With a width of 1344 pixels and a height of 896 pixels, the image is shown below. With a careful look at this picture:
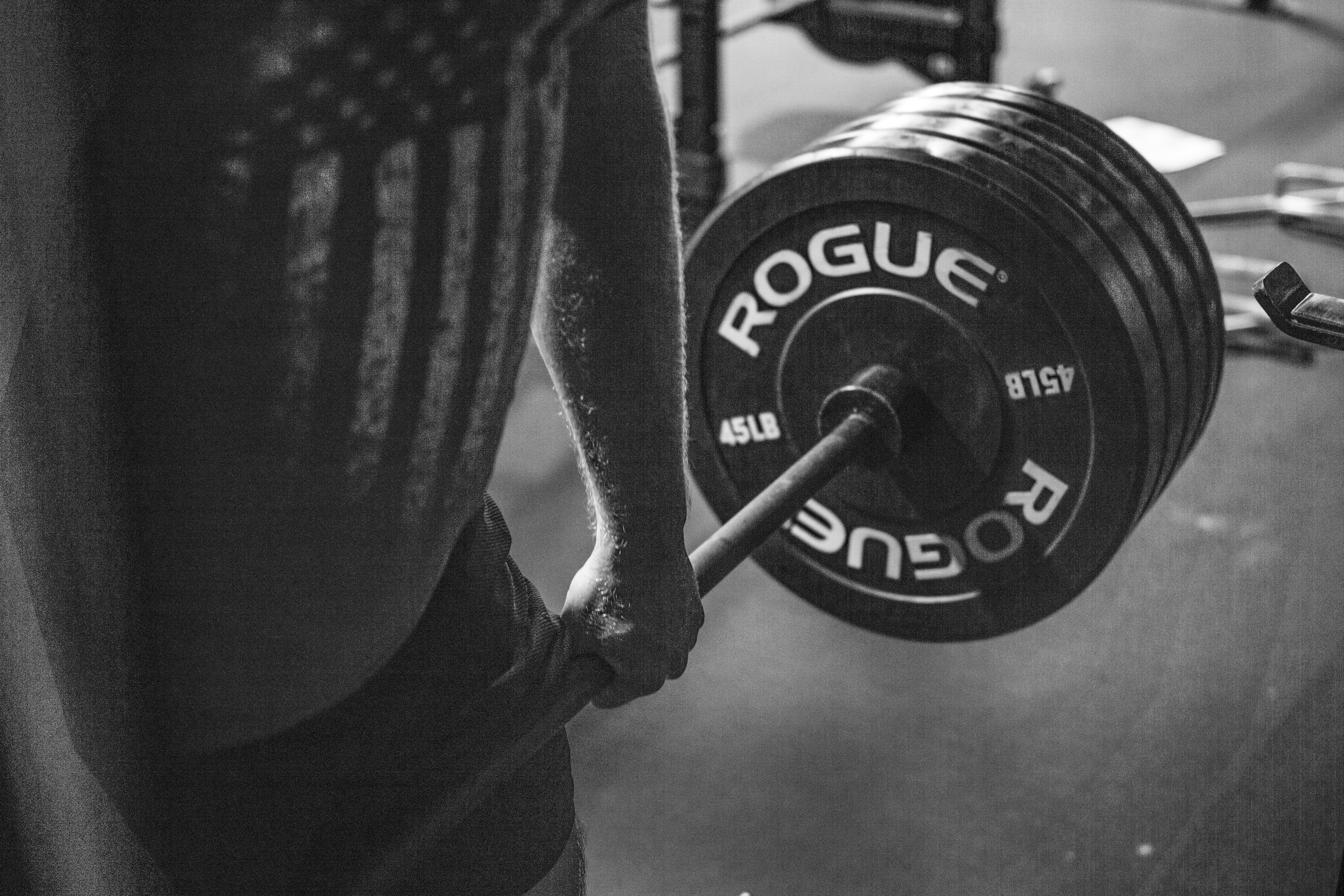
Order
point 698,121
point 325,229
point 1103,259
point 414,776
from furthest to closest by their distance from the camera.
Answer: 1. point 698,121
2. point 1103,259
3. point 414,776
4. point 325,229

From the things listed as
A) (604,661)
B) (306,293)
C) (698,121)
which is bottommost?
(698,121)

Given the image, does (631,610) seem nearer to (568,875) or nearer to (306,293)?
(568,875)

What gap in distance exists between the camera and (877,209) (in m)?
1.25

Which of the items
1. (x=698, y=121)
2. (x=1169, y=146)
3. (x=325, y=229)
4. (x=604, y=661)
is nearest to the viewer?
(x=325, y=229)

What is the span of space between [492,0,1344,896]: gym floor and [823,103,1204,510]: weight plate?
0.39 m

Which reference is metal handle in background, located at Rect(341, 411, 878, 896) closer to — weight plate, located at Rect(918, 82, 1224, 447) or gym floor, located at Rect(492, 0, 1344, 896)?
weight plate, located at Rect(918, 82, 1224, 447)

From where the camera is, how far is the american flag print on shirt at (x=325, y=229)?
547mm

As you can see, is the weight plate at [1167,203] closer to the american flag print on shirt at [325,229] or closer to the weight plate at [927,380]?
the weight plate at [927,380]

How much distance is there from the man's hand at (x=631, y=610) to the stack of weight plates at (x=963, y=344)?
48cm

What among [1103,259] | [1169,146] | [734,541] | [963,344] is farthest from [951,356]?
[1169,146]

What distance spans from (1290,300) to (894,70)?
3119 mm

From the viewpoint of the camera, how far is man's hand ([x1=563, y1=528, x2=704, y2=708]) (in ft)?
2.75

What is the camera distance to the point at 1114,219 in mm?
1215

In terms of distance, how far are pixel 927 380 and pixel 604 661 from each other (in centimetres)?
55
